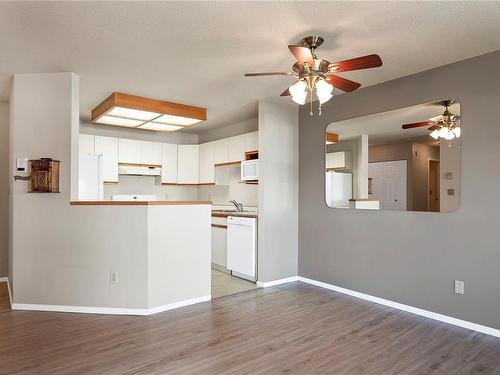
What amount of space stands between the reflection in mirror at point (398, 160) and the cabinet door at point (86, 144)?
3.70m

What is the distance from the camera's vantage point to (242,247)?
4598mm

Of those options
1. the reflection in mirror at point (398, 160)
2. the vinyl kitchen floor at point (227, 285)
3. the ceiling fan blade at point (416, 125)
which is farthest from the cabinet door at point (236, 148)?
the ceiling fan blade at point (416, 125)

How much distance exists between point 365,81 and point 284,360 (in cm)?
293

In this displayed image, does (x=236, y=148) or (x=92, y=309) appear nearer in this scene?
(x=92, y=309)

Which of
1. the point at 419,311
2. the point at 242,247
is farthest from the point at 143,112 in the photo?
the point at 419,311

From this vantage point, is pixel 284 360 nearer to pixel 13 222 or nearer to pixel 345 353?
pixel 345 353

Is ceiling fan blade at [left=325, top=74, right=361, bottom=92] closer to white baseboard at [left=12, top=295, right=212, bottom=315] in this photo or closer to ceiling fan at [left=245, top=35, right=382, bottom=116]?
ceiling fan at [left=245, top=35, right=382, bottom=116]

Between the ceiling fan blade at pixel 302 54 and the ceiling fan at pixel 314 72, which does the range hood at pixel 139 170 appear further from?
the ceiling fan blade at pixel 302 54

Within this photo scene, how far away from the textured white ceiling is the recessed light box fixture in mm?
452

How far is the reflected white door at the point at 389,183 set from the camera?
11.8 feet

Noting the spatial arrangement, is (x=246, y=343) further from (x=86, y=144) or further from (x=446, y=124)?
(x=86, y=144)

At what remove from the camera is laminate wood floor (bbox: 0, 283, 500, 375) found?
7.75 feet

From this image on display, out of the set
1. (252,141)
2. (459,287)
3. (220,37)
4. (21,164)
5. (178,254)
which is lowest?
(459,287)

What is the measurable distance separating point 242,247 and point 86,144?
3.01 m
